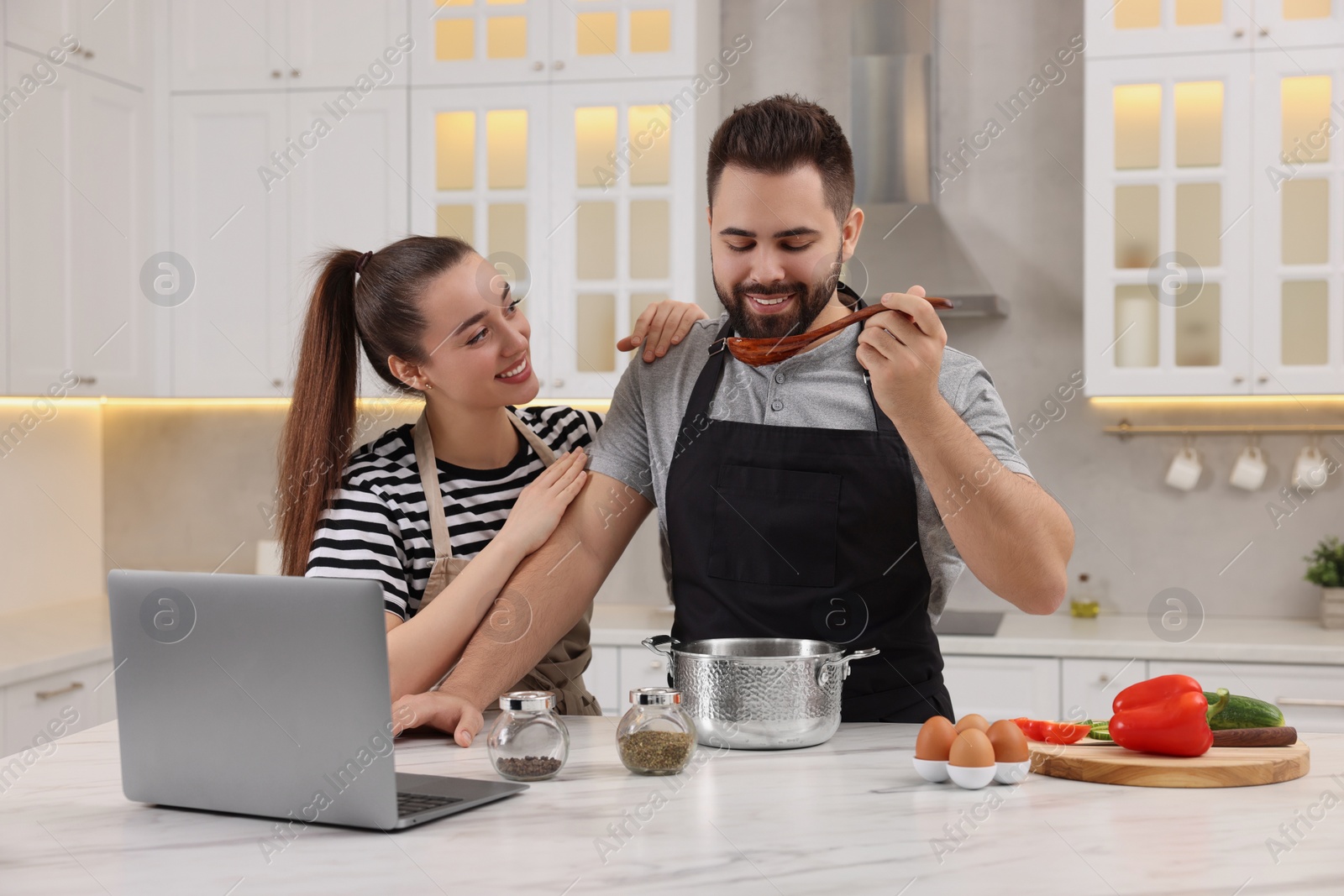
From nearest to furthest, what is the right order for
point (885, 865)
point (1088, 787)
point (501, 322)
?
point (885, 865), point (1088, 787), point (501, 322)

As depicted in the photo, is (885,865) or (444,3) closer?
(885,865)

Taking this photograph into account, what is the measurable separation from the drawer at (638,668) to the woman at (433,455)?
1147 millimetres

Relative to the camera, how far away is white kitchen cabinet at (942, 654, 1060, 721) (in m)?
2.93

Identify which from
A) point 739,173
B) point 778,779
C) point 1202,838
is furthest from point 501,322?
point 1202,838

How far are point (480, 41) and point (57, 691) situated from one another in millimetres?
2001

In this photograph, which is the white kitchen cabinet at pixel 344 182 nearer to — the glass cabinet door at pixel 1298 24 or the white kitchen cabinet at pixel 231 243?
the white kitchen cabinet at pixel 231 243

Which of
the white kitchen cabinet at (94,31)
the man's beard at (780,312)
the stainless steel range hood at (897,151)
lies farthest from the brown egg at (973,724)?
the white kitchen cabinet at (94,31)

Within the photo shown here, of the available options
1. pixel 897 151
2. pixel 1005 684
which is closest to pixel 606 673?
pixel 1005 684

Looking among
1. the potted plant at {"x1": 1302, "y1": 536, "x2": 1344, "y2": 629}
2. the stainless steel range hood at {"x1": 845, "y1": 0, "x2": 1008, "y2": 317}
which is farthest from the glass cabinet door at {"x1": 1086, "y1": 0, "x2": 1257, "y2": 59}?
the potted plant at {"x1": 1302, "y1": 536, "x2": 1344, "y2": 629}

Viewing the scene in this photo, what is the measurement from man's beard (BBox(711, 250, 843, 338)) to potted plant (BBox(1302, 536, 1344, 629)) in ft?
6.94

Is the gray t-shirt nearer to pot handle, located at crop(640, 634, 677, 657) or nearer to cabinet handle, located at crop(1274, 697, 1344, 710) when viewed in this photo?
pot handle, located at crop(640, 634, 677, 657)

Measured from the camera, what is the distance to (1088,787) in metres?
1.23

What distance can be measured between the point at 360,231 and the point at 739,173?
2.00 meters

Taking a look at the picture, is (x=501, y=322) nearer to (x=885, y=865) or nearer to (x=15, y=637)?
(x=885, y=865)
